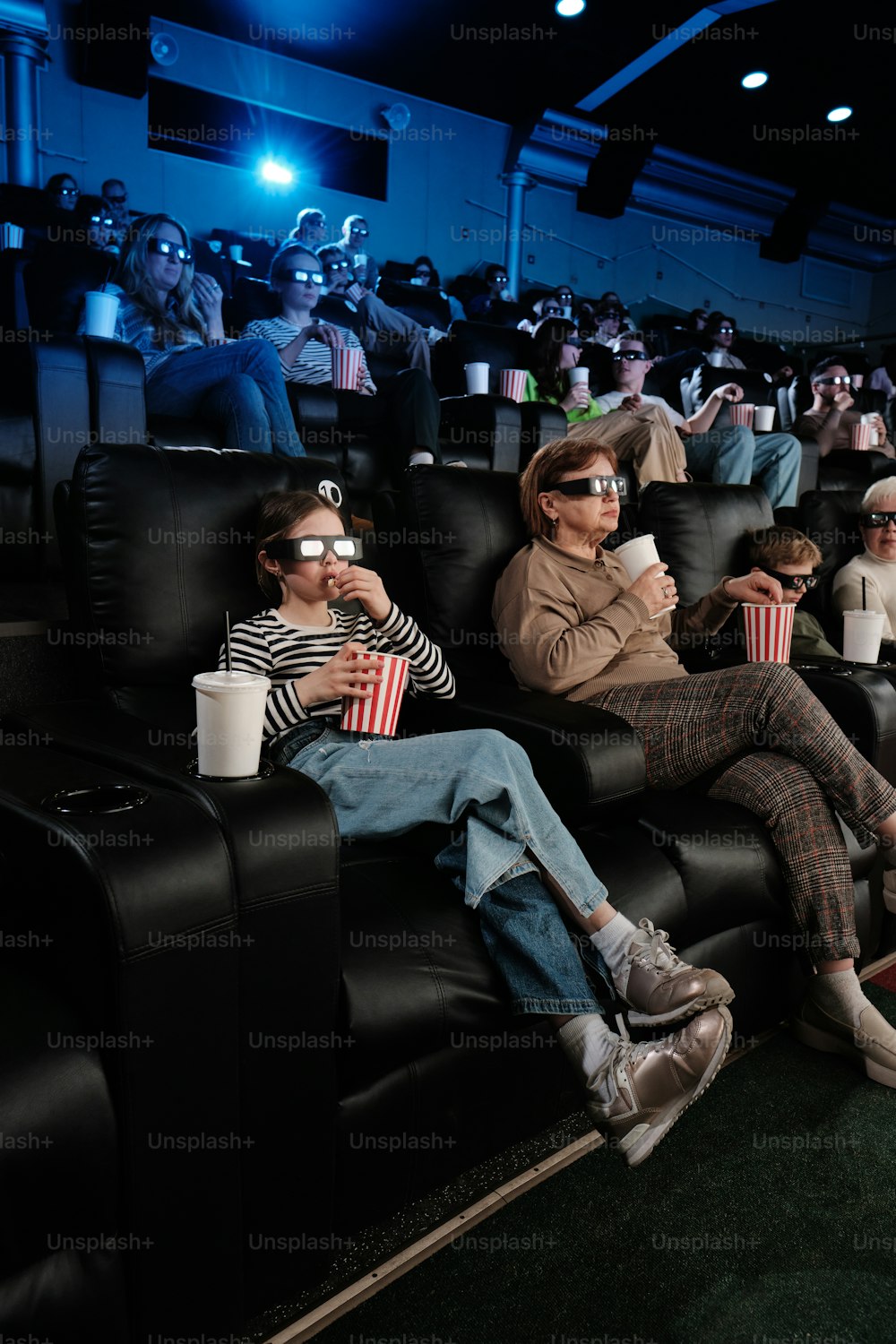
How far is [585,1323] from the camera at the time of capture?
1.13m

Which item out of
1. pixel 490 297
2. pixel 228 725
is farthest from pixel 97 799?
pixel 490 297

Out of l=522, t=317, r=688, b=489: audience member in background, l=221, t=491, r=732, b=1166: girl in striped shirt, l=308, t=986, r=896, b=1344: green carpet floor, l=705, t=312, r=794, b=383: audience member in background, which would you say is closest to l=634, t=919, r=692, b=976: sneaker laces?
l=221, t=491, r=732, b=1166: girl in striped shirt

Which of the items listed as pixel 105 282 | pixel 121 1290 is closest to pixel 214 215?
pixel 105 282

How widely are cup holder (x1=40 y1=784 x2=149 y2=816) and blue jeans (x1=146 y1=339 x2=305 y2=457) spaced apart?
6.78 ft

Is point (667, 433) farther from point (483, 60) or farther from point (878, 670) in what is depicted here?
point (483, 60)

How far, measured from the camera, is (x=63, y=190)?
621 cm

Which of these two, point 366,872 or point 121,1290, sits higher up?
point 366,872

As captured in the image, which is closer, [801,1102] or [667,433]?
[801,1102]

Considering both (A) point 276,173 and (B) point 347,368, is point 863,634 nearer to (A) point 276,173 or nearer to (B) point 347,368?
(B) point 347,368

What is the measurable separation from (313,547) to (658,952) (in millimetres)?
781

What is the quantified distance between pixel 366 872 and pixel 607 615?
30.7 inches

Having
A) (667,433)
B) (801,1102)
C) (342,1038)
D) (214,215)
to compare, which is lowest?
(801,1102)

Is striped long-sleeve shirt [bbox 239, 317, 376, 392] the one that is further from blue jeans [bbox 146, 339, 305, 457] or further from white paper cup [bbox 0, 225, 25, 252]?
Answer: white paper cup [bbox 0, 225, 25, 252]

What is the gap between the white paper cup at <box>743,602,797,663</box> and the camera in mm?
2025
